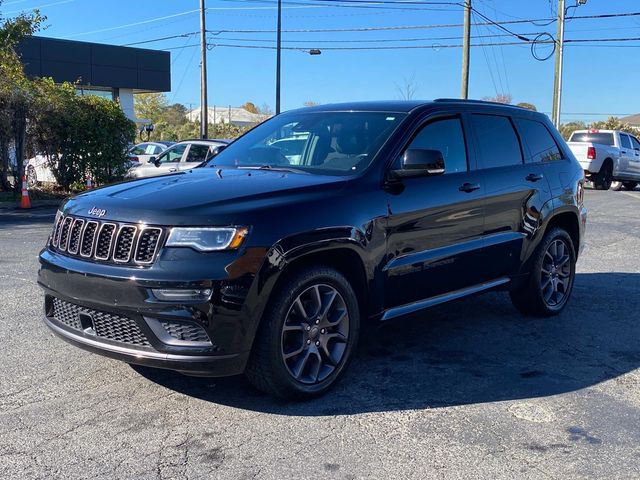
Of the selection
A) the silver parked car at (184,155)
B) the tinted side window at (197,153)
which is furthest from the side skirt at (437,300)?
the tinted side window at (197,153)

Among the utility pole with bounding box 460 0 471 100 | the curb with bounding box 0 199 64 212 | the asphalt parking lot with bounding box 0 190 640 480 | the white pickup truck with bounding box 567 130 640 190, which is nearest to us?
the asphalt parking lot with bounding box 0 190 640 480

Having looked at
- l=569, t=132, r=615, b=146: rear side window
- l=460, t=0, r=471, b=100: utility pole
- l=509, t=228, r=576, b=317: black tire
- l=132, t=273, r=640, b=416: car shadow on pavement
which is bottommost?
l=132, t=273, r=640, b=416: car shadow on pavement

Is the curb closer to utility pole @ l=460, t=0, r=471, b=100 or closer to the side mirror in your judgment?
the side mirror

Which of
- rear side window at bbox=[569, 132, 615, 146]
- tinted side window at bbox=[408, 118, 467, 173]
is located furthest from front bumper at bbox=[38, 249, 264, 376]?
rear side window at bbox=[569, 132, 615, 146]

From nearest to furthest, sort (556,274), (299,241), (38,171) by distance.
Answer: (299,241) < (556,274) < (38,171)

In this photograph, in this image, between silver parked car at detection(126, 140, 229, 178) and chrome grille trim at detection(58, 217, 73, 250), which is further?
silver parked car at detection(126, 140, 229, 178)

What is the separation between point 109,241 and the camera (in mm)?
3805

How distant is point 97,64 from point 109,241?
129 feet

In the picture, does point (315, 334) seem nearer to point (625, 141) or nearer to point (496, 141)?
point (496, 141)

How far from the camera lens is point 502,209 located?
5.47 metres

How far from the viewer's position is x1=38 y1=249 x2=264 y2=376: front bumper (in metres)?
3.59

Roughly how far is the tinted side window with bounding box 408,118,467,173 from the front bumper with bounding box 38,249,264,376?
6.59ft

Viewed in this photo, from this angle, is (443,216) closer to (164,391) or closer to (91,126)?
(164,391)

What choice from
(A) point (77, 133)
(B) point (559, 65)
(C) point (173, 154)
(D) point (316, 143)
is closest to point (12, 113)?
(A) point (77, 133)
